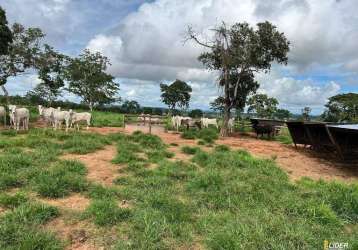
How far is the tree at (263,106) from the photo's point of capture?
121ft

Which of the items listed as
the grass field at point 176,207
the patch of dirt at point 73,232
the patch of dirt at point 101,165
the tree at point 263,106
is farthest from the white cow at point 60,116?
the tree at point 263,106

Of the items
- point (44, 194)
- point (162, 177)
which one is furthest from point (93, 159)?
point (44, 194)

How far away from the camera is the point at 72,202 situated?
5.45m

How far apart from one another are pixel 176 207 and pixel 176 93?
2281 inches

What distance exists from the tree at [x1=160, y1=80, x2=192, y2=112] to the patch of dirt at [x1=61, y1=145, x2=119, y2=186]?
52.4 meters

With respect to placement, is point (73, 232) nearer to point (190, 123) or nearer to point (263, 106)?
point (190, 123)

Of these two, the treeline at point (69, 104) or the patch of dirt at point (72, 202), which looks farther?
the treeline at point (69, 104)

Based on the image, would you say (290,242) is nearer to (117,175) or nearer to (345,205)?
(345,205)

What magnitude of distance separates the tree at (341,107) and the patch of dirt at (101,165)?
38.1 m

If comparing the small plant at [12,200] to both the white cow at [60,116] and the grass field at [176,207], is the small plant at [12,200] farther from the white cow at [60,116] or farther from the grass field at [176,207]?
the white cow at [60,116]

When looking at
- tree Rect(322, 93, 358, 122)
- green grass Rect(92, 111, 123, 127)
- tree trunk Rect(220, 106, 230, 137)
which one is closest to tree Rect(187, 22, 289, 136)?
tree trunk Rect(220, 106, 230, 137)

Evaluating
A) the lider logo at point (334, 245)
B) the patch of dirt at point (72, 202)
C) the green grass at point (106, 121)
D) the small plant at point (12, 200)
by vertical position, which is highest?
the green grass at point (106, 121)

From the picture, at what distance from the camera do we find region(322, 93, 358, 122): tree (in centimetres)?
4303

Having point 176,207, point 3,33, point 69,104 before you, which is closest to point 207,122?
point 3,33
